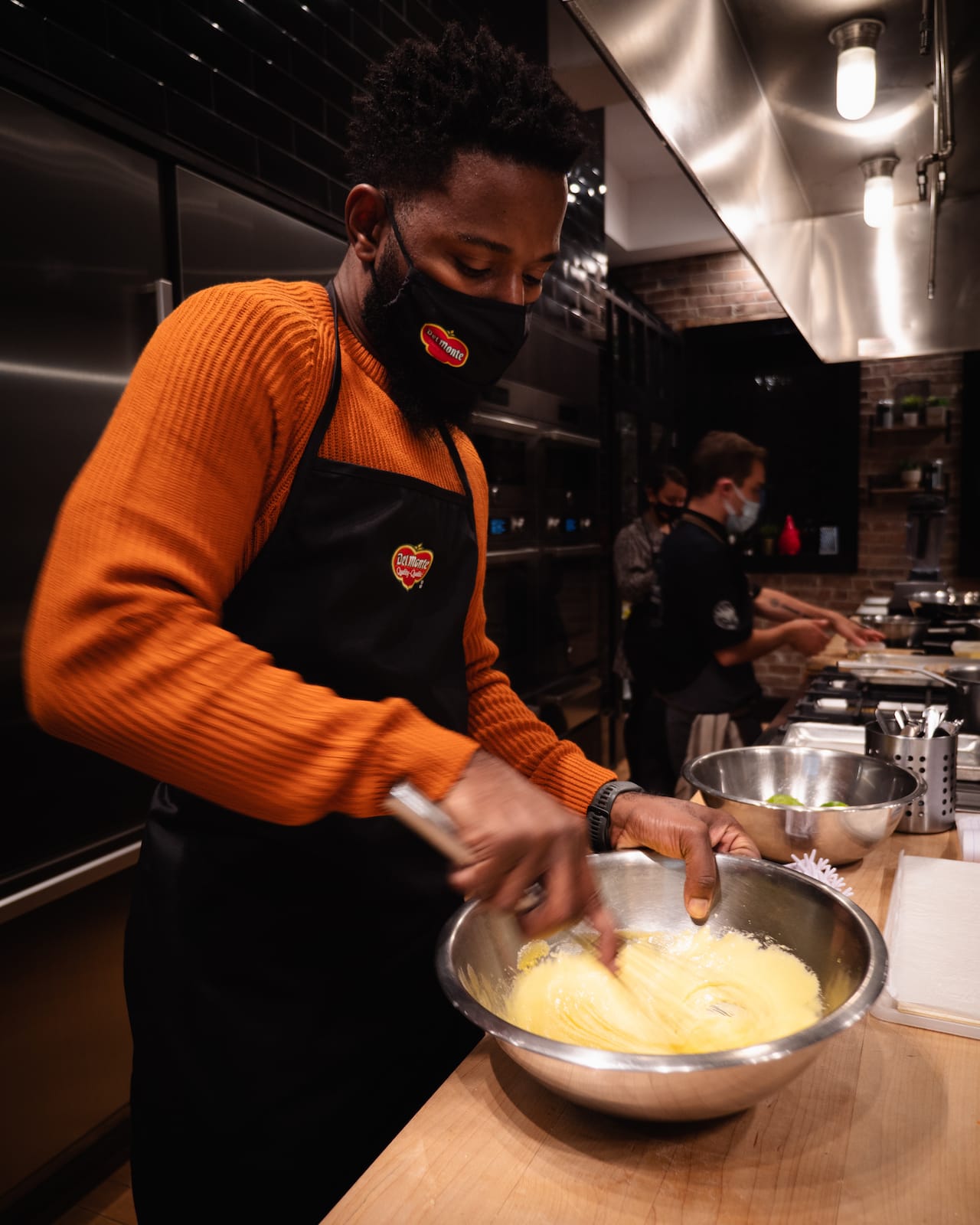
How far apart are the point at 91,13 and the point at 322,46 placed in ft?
3.16

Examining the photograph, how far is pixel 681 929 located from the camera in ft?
3.47

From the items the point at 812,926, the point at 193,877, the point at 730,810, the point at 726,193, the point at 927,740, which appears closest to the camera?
the point at 812,926

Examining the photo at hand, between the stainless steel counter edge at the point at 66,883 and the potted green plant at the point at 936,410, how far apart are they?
6198mm

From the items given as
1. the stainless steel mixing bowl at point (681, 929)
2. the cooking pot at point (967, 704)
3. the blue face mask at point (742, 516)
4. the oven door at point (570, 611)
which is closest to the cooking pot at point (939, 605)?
the blue face mask at point (742, 516)

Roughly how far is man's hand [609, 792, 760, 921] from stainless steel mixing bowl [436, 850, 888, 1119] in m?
0.03

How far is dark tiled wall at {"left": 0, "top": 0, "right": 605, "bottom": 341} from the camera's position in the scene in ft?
6.23

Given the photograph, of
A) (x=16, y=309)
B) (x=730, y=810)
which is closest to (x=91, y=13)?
(x=16, y=309)

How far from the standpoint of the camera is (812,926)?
0.95 m

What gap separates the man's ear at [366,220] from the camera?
1108 mm

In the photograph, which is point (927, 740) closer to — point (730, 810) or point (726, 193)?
point (730, 810)

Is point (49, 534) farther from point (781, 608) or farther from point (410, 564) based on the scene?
point (781, 608)

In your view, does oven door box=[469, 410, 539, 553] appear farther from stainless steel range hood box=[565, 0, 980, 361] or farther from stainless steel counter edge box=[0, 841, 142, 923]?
stainless steel counter edge box=[0, 841, 142, 923]

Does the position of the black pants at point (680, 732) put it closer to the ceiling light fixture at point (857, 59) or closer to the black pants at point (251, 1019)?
the ceiling light fixture at point (857, 59)

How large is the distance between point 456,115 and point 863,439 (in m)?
6.52
